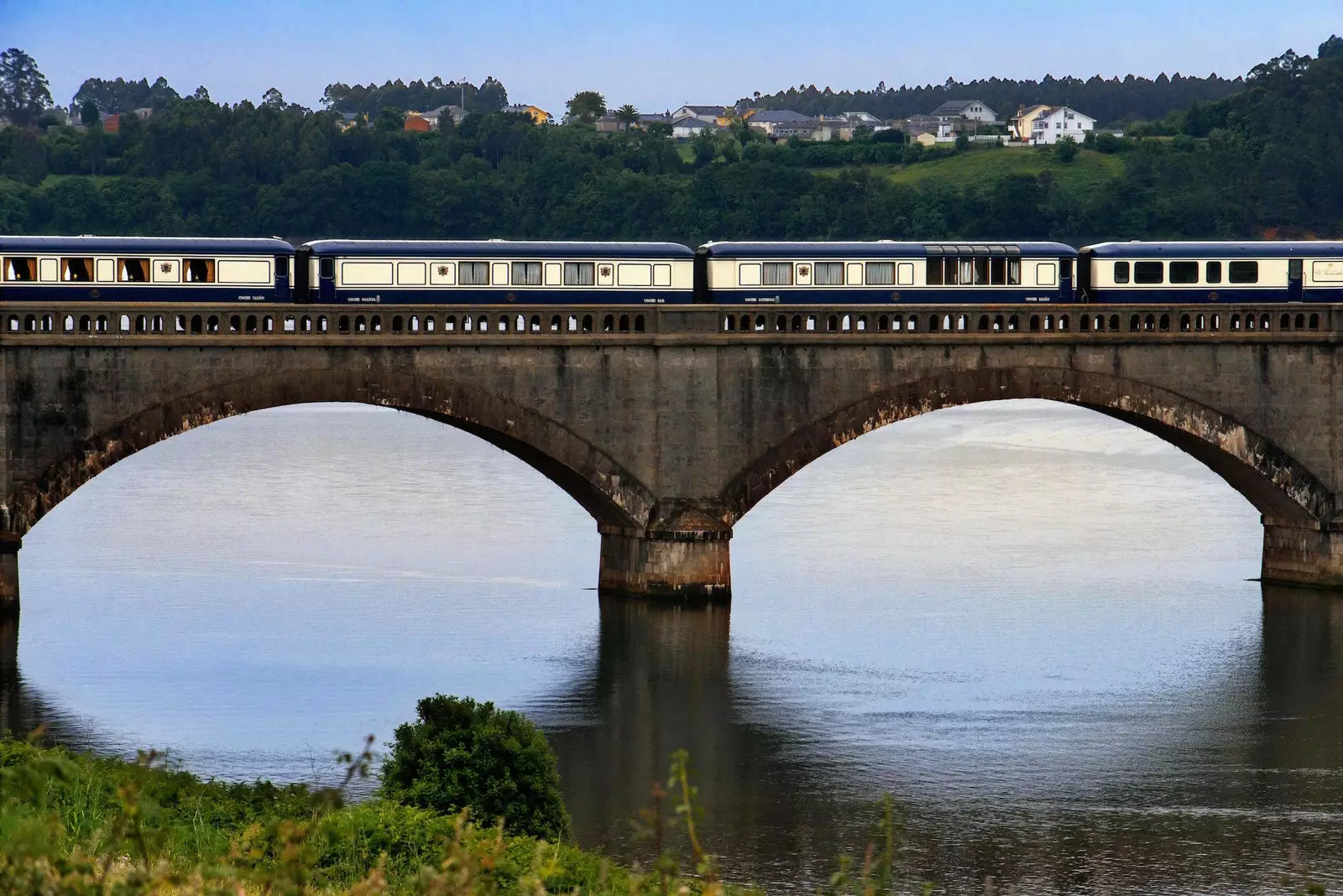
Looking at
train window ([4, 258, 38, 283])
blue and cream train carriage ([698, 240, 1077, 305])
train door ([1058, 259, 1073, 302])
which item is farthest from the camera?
train door ([1058, 259, 1073, 302])

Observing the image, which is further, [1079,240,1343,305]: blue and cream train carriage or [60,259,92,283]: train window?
[1079,240,1343,305]: blue and cream train carriage

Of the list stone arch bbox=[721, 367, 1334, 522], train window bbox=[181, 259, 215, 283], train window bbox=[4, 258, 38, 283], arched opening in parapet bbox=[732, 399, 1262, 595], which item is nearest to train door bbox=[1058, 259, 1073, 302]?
stone arch bbox=[721, 367, 1334, 522]

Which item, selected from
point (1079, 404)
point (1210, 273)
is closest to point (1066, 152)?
point (1210, 273)

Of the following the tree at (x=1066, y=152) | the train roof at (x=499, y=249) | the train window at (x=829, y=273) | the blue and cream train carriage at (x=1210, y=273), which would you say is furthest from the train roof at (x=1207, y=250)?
the tree at (x=1066, y=152)

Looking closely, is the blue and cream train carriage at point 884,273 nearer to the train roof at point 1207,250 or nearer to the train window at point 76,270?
the train roof at point 1207,250

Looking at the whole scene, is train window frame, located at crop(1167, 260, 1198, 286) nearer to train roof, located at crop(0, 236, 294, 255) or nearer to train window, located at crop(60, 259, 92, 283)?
train roof, located at crop(0, 236, 294, 255)

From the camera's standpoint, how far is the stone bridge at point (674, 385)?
51.7 metres

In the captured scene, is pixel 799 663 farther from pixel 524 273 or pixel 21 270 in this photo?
pixel 21 270

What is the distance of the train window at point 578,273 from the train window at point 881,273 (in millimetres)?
7953

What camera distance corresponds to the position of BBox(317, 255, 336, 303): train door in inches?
2180

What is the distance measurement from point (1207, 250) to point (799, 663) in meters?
18.4

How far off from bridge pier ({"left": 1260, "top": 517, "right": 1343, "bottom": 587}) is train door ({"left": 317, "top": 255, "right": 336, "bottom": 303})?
27.6 metres

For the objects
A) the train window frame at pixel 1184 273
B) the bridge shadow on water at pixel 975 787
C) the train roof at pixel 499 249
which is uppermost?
the train roof at pixel 499 249

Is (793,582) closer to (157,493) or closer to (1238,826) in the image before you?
(1238,826)
